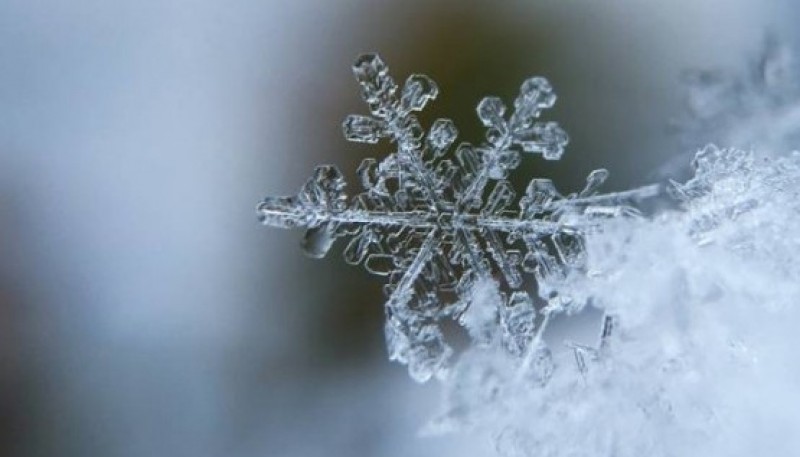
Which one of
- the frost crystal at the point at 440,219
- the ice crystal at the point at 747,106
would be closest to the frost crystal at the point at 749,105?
the ice crystal at the point at 747,106

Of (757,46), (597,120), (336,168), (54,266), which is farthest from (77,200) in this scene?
(757,46)

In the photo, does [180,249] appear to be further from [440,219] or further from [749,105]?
[749,105]

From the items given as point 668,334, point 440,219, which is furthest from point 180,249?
point 668,334

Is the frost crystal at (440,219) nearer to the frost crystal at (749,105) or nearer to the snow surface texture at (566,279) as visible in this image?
the snow surface texture at (566,279)

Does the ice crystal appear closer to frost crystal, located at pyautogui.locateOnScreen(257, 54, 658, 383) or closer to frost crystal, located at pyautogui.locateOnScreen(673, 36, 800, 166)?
frost crystal, located at pyautogui.locateOnScreen(673, 36, 800, 166)

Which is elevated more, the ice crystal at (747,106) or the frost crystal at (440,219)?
the ice crystal at (747,106)

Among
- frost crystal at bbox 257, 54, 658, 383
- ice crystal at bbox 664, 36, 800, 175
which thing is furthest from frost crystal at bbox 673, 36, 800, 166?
frost crystal at bbox 257, 54, 658, 383
